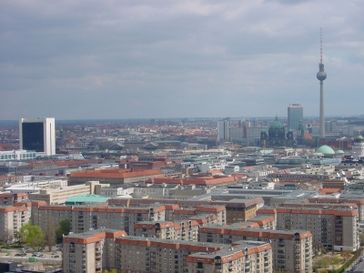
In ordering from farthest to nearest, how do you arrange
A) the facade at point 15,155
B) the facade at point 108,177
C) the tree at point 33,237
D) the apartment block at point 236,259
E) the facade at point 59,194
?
the facade at point 15,155, the facade at point 108,177, the facade at point 59,194, the tree at point 33,237, the apartment block at point 236,259

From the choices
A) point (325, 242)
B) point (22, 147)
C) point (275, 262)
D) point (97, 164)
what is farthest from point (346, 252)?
point (22, 147)

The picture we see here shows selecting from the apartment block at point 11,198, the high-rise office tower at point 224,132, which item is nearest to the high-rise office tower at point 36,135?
the high-rise office tower at point 224,132

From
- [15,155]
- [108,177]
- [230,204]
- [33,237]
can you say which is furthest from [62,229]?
[15,155]

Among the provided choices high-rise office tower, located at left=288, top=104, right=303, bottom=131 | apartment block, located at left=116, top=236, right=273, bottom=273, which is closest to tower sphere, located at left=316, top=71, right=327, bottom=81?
high-rise office tower, located at left=288, top=104, right=303, bottom=131

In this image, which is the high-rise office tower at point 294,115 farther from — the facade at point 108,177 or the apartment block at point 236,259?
the apartment block at point 236,259

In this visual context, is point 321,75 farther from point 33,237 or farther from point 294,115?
Result: point 33,237

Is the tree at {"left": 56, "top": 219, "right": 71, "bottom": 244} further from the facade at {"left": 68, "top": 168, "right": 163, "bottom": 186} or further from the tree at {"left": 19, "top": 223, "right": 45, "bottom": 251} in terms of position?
the facade at {"left": 68, "top": 168, "right": 163, "bottom": 186}
